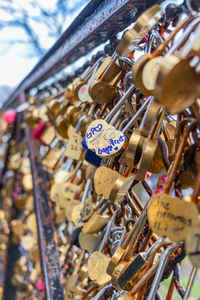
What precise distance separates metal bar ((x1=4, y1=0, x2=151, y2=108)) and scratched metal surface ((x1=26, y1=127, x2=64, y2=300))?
335 millimetres

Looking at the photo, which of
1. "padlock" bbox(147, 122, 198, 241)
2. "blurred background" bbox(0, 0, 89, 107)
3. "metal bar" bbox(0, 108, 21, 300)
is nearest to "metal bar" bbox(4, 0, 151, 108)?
"padlock" bbox(147, 122, 198, 241)

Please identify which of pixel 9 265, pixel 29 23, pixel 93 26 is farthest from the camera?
pixel 29 23

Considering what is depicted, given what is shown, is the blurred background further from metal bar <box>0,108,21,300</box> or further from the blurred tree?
metal bar <box>0,108,21,300</box>

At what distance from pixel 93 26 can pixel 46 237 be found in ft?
1.67

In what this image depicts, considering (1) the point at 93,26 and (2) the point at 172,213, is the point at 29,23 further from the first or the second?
(2) the point at 172,213

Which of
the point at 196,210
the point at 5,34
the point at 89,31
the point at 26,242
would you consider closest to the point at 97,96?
the point at 89,31

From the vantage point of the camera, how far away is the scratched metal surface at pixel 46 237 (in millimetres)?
706

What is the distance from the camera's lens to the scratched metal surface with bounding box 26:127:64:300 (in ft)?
2.31

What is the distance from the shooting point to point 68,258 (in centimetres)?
81

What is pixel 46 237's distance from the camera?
0.82m

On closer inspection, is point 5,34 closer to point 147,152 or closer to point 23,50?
point 23,50

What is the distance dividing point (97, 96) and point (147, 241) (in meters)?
0.22

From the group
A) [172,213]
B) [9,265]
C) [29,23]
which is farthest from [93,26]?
[29,23]

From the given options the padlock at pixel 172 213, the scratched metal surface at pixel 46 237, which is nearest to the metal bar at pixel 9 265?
the scratched metal surface at pixel 46 237
